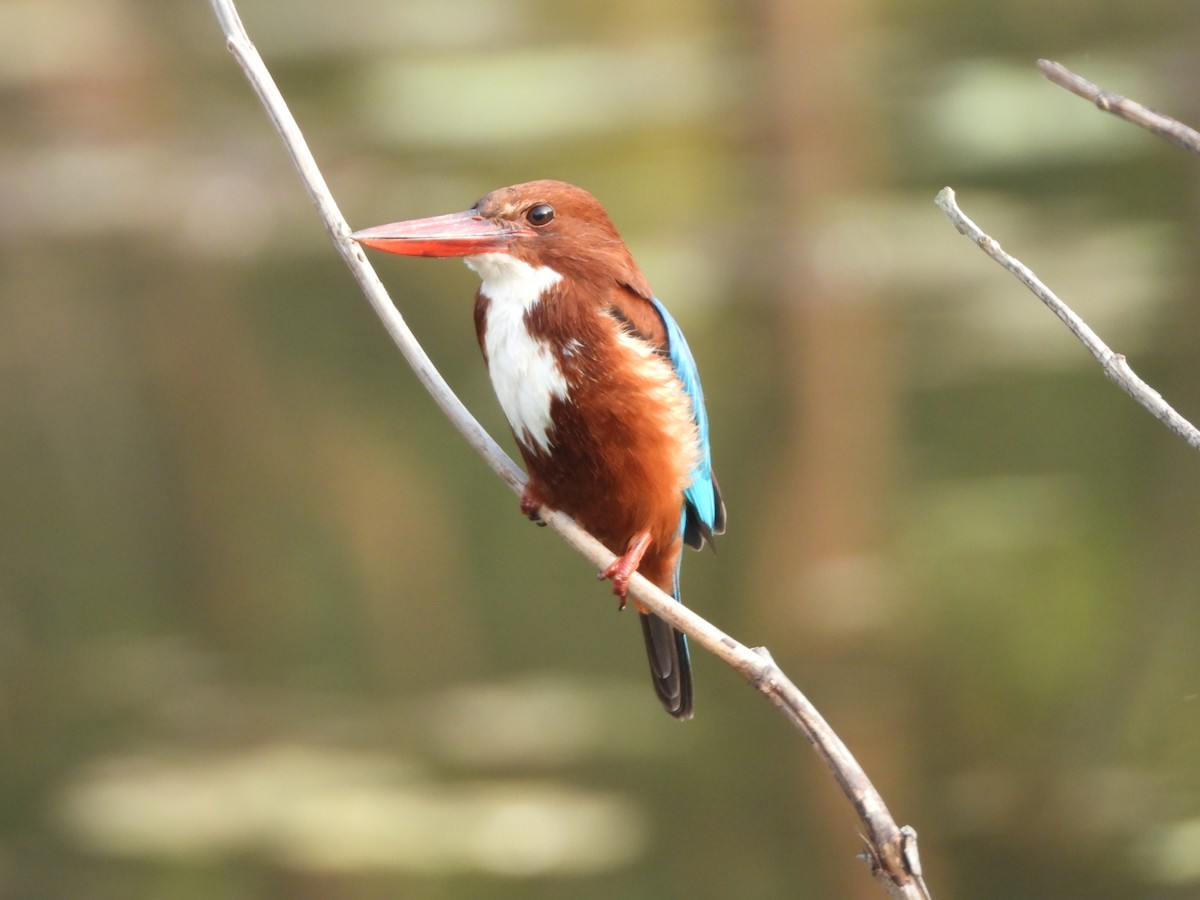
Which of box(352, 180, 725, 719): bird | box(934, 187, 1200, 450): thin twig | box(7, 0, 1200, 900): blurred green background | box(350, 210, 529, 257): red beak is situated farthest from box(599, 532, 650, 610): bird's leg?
box(7, 0, 1200, 900): blurred green background

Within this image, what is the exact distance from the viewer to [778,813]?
3.05 m

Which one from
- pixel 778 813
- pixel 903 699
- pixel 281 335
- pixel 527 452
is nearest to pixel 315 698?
pixel 281 335

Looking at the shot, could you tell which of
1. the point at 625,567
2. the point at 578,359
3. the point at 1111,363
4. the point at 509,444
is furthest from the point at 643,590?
the point at 509,444

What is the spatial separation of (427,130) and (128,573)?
1441 millimetres

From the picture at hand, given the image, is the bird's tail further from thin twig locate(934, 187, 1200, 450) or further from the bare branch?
thin twig locate(934, 187, 1200, 450)

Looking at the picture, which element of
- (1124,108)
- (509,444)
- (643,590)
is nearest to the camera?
(1124,108)

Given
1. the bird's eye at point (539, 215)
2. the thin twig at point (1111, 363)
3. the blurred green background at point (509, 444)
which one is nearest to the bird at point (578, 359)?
the bird's eye at point (539, 215)

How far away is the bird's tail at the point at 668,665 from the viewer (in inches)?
61.0

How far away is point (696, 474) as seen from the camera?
4.78 feet

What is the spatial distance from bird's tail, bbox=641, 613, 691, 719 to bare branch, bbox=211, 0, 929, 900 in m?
0.24

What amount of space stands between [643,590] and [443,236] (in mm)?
389

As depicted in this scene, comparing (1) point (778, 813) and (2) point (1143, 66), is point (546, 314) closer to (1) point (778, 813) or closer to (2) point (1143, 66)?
(1) point (778, 813)

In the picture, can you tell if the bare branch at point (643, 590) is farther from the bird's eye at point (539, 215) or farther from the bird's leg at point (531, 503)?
the bird's eye at point (539, 215)

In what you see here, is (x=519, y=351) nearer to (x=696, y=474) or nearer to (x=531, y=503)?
(x=531, y=503)
